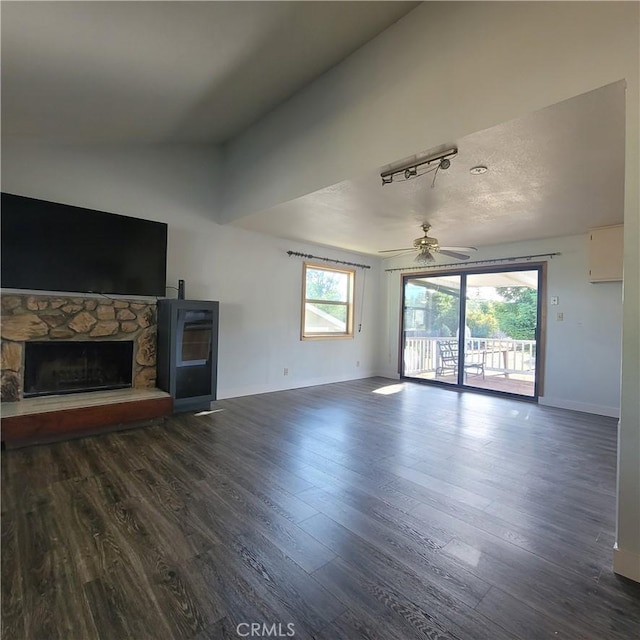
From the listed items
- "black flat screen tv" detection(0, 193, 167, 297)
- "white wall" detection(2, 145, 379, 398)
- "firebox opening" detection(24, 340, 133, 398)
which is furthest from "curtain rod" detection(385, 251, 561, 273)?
"firebox opening" detection(24, 340, 133, 398)

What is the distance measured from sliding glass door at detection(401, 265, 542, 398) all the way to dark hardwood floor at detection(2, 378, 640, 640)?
214 cm

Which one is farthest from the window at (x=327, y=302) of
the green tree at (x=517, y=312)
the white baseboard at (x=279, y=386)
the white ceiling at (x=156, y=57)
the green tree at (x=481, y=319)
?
the white ceiling at (x=156, y=57)

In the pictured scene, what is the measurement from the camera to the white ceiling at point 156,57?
6.18 feet

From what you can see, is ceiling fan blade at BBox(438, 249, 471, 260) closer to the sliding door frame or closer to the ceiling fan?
the ceiling fan

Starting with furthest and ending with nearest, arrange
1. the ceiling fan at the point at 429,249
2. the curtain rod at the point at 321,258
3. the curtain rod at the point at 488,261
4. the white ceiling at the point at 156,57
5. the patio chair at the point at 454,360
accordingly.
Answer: the patio chair at the point at 454,360
the curtain rod at the point at 321,258
the curtain rod at the point at 488,261
the ceiling fan at the point at 429,249
the white ceiling at the point at 156,57

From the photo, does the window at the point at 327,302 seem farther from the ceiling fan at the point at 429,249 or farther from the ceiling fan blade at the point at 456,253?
the ceiling fan blade at the point at 456,253

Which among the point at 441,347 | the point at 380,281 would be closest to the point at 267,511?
the point at 441,347

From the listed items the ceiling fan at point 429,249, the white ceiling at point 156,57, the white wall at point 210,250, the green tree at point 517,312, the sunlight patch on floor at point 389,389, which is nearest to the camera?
→ the white ceiling at point 156,57

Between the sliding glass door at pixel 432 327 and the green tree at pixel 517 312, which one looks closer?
the green tree at pixel 517 312

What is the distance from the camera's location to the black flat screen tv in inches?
117

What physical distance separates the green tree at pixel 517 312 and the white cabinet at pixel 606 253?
85cm

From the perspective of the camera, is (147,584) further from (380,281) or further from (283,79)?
(380,281)

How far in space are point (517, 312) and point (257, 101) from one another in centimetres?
455

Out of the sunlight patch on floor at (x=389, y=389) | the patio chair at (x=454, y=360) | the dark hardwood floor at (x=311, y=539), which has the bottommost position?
the dark hardwood floor at (x=311, y=539)
